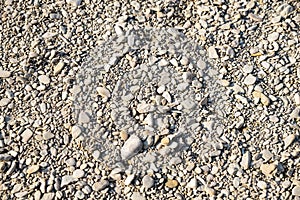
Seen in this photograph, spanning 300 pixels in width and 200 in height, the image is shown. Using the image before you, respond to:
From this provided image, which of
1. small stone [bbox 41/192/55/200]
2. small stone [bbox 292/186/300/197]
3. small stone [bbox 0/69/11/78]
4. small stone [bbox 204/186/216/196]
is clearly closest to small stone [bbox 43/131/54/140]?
small stone [bbox 41/192/55/200]

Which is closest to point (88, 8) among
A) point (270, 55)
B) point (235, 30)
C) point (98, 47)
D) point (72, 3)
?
point (72, 3)

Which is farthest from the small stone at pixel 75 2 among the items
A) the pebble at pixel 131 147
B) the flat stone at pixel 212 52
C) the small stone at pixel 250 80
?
the small stone at pixel 250 80

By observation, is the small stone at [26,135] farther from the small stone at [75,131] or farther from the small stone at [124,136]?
the small stone at [124,136]

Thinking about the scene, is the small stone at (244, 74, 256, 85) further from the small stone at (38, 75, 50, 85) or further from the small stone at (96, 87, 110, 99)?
the small stone at (38, 75, 50, 85)

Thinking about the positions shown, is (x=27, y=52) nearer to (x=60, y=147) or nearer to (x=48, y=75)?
(x=48, y=75)

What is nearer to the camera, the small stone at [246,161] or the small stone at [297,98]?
the small stone at [246,161]

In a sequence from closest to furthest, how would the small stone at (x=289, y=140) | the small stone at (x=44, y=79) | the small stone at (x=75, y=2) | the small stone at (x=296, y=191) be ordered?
the small stone at (x=296, y=191)
the small stone at (x=289, y=140)
the small stone at (x=44, y=79)
the small stone at (x=75, y=2)
